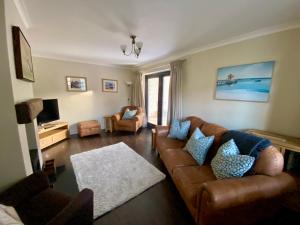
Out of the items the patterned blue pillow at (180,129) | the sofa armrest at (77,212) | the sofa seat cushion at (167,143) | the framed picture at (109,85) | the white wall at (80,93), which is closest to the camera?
the sofa armrest at (77,212)

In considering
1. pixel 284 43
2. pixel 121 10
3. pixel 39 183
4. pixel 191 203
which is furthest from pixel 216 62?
pixel 39 183

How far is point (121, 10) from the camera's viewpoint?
1.67 m

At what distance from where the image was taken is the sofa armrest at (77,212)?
35.0 inches

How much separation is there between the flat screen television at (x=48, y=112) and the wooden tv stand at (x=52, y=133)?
0.20 m

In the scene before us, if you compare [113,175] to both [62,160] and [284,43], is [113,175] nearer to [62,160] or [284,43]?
[62,160]

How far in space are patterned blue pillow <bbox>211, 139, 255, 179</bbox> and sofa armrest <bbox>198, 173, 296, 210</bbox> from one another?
12cm

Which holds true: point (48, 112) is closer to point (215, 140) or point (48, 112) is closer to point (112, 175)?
point (112, 175)

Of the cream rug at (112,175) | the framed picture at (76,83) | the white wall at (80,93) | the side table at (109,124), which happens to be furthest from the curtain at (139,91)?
the cream rug at (112,175)

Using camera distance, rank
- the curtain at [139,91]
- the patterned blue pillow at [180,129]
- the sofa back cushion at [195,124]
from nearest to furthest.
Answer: the sofa back cushion at [195,124] < the patterned blue pillow at [180,129] < the curtain at [139,91]

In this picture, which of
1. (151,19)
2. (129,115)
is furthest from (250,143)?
(129,115)


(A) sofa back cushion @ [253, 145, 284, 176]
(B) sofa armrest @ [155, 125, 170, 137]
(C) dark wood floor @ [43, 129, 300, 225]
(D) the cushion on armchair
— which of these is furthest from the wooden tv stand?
(A) sofa back cushion @ [253, 145, 284, 176]

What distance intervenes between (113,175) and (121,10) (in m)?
2.44

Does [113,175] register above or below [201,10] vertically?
below

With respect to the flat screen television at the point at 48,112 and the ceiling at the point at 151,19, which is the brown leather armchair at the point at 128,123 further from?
the ceiling at the point at 151,19
